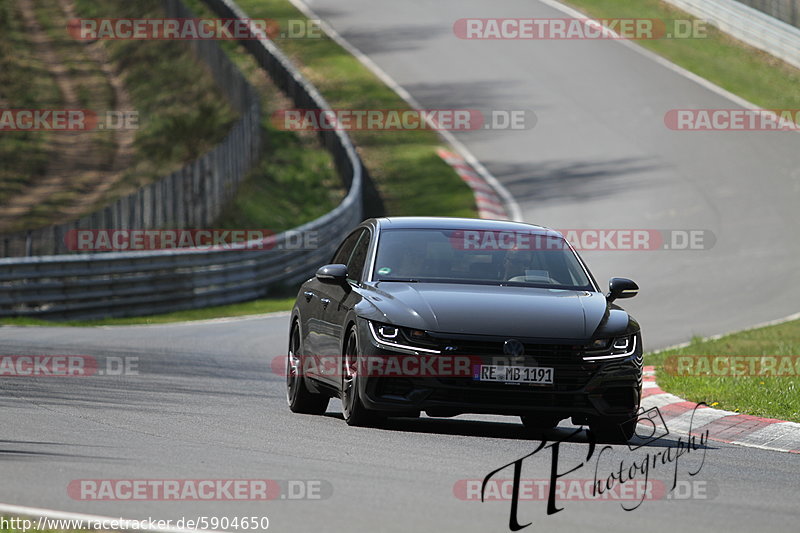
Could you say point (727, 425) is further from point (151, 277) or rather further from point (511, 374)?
point (151, 277)

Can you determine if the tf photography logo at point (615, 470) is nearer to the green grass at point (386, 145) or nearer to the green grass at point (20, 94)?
the green grass at point (386, 145)

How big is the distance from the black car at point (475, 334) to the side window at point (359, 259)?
0.12 ft

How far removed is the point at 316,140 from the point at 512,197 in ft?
23.3

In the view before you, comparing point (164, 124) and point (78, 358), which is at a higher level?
point (78, 358)

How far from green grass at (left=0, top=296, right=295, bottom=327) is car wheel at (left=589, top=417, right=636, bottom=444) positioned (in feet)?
39.2

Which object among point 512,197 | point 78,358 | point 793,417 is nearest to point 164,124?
point 512,197

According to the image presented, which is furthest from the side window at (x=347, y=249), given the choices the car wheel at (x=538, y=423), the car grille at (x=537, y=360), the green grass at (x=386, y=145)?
the green grass at (x=386, y=145)

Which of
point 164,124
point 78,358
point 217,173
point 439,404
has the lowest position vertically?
point 164,124

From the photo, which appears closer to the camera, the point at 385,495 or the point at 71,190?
the point at 385,495

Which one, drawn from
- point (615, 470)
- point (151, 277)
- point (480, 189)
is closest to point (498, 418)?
point (615, 470)

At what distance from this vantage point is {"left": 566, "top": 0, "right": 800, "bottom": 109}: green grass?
133 ft

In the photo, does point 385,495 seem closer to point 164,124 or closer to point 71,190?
point 71,190

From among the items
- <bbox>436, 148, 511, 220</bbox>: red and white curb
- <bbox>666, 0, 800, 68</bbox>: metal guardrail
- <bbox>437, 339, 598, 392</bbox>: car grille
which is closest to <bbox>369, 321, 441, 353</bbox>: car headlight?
<bbox>437, 339, 598, 392</bbox>: car grille

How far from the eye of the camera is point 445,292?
33.9 ft
